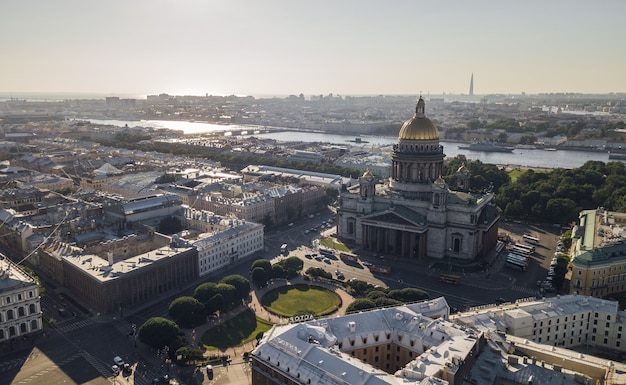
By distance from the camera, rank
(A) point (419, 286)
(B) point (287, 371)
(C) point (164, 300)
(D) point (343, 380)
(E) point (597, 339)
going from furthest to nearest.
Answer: (A) point (419, 286) → (C) point (164, 300) → (E) point (597, 339) → (B) point (287, 371) → (D) point (343, 380)

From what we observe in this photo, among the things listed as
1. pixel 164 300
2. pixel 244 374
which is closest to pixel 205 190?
pixel 164 300

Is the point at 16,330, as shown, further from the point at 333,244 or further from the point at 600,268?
the point at 600,268

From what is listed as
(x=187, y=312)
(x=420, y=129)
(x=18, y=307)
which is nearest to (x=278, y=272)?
(x=187, y=312)

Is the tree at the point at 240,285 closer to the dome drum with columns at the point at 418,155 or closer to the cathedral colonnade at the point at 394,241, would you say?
the cathedral colonnade at the point at 394,241

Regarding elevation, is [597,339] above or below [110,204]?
below

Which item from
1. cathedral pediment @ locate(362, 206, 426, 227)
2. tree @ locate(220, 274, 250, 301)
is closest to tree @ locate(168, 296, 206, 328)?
tree @ locate(220, 274, 250, 301)

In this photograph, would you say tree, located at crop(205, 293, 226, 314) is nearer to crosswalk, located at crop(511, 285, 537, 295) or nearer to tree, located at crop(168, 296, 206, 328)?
tree, located at crop(168, 296, 206, 328)

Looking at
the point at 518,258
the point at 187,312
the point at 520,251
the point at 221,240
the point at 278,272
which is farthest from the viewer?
the point at 520,251

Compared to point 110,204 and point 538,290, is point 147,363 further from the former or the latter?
point 538,290
